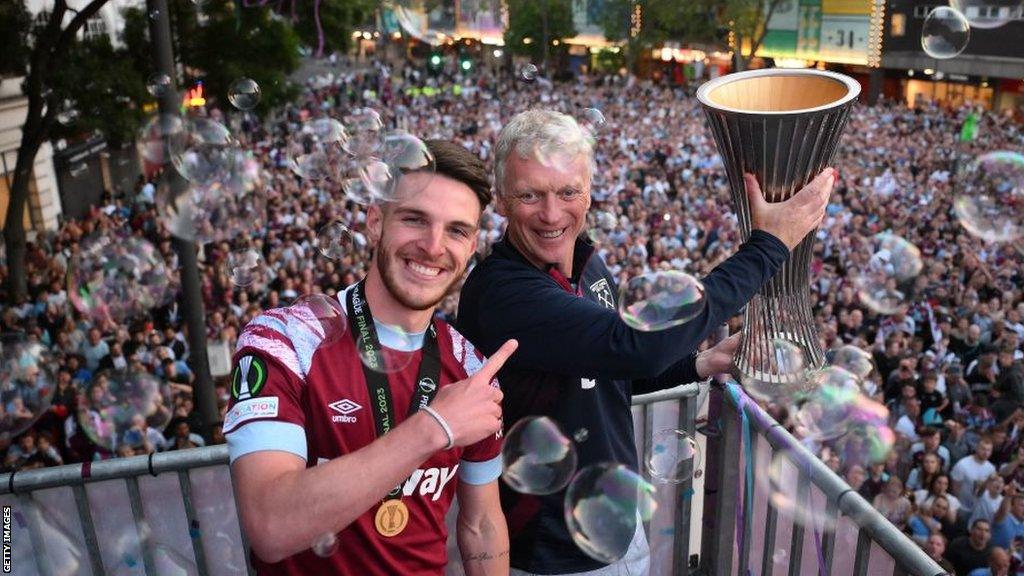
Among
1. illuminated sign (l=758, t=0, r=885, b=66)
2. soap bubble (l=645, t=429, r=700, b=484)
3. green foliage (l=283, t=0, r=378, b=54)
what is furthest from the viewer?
illuminated sign (l=758, t=0, r=885, b=66)

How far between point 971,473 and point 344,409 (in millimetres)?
5297

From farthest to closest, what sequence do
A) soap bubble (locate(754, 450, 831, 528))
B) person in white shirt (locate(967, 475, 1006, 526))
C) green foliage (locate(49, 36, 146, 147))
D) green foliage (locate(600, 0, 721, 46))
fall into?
green foliage (locate(600, 0, 721, 46))
green foliage (locate(49, 36, 146, 147))
person in white shirt (locate(967, 475, 1006, 526))
soap bubble (locate(754, 450, 831, 528))

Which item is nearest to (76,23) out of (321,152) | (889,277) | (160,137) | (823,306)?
(160,137)

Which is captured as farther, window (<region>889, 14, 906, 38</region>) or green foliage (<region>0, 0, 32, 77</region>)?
window (<region>889, 14, 906, 38</region>)

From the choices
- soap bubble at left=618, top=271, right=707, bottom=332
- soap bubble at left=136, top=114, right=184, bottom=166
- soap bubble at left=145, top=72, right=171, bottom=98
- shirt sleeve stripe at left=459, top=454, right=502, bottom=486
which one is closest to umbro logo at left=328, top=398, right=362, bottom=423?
shirt sleeve stripe at left=459, top=454, right=502, bottom=486

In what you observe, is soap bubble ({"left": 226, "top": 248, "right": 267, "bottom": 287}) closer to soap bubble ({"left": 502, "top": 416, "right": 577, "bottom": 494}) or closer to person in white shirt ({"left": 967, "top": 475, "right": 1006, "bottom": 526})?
soap bubble ({"left": 502, "top": 416, "right": 577, "bottom": 494})

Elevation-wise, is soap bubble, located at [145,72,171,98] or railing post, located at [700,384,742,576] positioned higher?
soap bubble, located at [145,72,171,98]

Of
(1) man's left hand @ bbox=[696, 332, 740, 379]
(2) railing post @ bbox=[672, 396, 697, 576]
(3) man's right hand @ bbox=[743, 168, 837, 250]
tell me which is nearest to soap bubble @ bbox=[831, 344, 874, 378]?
(2) railing post @ bbox=[672, 396, 697, 576]

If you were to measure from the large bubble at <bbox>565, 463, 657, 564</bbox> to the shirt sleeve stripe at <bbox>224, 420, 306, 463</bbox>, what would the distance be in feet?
2.97

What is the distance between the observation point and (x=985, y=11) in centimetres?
591

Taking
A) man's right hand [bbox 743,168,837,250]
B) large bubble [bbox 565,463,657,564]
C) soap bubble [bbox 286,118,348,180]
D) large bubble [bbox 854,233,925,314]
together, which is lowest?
large bubble [bbox 854,233,925,314]

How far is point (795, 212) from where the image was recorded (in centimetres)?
201

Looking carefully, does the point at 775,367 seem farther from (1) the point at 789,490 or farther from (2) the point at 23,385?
(2) the point at 23,385

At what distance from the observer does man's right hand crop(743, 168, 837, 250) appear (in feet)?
6.59
